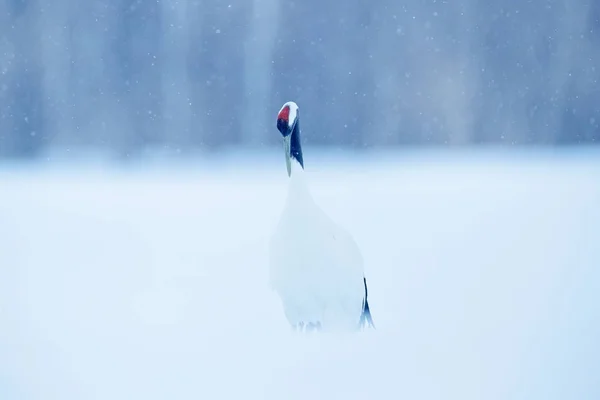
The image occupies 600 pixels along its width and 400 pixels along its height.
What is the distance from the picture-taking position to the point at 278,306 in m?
1.70

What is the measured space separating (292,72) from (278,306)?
399cm

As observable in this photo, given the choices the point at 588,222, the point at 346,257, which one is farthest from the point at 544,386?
the point at 588,222

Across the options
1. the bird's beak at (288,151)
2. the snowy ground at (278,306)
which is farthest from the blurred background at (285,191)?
the bird's beak at (288,151)

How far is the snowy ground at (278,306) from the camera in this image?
1253 mm

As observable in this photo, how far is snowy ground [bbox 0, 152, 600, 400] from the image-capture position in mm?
1253

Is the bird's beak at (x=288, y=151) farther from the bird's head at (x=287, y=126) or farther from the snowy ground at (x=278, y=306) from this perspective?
the snowy ground at (x=278, y=306)

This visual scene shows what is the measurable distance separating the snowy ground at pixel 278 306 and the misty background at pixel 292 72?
2.20 meters

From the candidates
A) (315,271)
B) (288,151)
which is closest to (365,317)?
(315,271)

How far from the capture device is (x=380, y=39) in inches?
219

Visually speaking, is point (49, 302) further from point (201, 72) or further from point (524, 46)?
point (524, 46)

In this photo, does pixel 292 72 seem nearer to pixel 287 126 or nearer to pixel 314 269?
pixel 287 126

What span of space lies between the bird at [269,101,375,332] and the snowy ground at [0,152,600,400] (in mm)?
50

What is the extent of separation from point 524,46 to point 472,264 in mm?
4165

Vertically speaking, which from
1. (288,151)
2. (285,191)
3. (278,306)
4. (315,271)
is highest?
(288,151)
